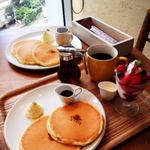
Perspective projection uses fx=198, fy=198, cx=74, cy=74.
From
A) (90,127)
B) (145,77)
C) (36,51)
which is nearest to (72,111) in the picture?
(90,127)

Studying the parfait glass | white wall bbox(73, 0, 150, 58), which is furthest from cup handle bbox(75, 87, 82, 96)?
white wall bbox(73, 0, 150, 58)

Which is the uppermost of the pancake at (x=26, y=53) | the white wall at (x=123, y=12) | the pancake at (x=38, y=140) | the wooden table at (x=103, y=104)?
the pancake at (x=26, y=53)

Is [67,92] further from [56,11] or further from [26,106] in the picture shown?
[56,11]

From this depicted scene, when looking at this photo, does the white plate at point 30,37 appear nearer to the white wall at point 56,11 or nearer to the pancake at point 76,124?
the pancake at point 76,124

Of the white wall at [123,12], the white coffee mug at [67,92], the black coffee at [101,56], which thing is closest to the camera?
the white coffee mug at [67,92]

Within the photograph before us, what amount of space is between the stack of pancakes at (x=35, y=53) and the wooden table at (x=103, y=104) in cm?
4

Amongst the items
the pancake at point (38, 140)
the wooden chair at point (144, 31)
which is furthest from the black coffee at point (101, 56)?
the wooden chair at point (144, 31)

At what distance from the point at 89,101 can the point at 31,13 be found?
173cm

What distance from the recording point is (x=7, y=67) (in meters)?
0.97

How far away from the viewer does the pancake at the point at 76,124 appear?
580 millimetres

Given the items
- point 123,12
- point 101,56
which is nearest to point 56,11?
point 123,12

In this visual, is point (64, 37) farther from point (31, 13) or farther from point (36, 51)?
point (31, 13)

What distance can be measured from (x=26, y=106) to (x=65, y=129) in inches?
7.8

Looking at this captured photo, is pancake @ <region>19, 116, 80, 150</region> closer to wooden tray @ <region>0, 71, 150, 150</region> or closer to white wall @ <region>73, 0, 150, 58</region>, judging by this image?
wooden tray @ <region>0, 71, 150, 150</region>
